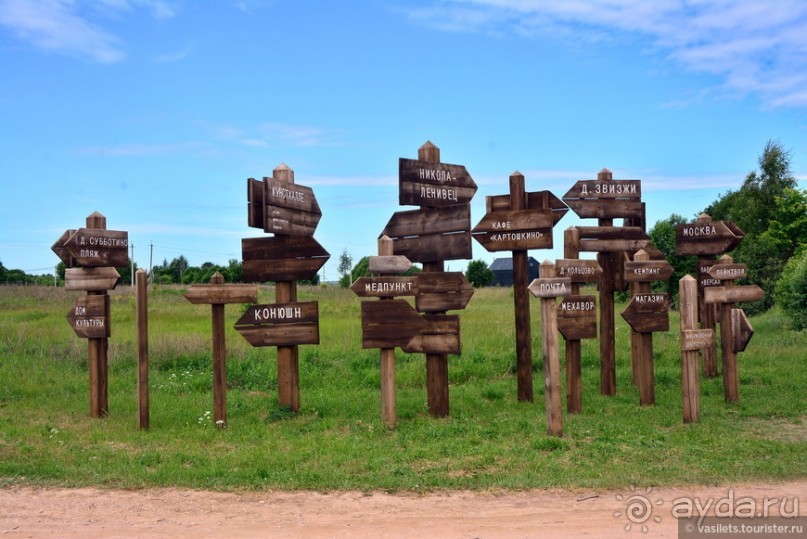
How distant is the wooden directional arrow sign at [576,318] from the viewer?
36.3 ft

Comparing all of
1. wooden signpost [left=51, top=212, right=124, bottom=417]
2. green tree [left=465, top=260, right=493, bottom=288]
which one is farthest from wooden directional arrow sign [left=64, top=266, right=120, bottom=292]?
green tree [left=465, top=260, right=493, bottom=288]

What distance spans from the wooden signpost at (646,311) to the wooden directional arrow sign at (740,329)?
1.10 metres

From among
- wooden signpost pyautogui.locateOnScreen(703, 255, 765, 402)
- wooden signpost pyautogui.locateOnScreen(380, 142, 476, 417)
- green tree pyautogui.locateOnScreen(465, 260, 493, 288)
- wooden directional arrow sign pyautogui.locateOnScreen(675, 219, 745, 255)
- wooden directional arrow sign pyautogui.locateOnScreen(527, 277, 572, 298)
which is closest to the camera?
wooden directional arrow sign pyautogui.locateOnScreen(527, 277, 572, 298)

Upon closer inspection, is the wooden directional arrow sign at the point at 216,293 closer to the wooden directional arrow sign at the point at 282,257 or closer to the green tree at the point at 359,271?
the wooden directional arrow sign at the point at 282,257

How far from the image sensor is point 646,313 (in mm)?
11508

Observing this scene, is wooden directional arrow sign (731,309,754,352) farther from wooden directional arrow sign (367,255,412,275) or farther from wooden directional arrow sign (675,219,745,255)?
wooden directional arrow sign (367,255,412,275)

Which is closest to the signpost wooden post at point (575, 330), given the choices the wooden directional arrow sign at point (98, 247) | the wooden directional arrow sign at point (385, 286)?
the wooden directional arrow sign at point (385, 286)

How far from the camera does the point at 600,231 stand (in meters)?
12.9

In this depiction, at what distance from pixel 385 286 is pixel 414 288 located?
0.43m

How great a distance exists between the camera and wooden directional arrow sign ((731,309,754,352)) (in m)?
11.6

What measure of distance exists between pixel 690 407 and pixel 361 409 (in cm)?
470

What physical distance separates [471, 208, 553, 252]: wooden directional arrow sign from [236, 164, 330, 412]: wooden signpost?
2.51 m

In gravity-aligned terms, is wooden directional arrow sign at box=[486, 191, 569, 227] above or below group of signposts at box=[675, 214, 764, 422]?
above

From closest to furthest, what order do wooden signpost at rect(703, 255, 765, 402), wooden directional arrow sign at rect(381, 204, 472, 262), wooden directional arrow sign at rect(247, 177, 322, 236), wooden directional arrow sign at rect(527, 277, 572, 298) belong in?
wooden directional arrow sign at rect(527, 277, 572, 298)
wooden directional arrow sign at rect(247, 177, 322, 236)
wooden directional arrow sign at rect(381, 204, 472, 262)
wooden signpost at rect(703, 255, 765, 402)
